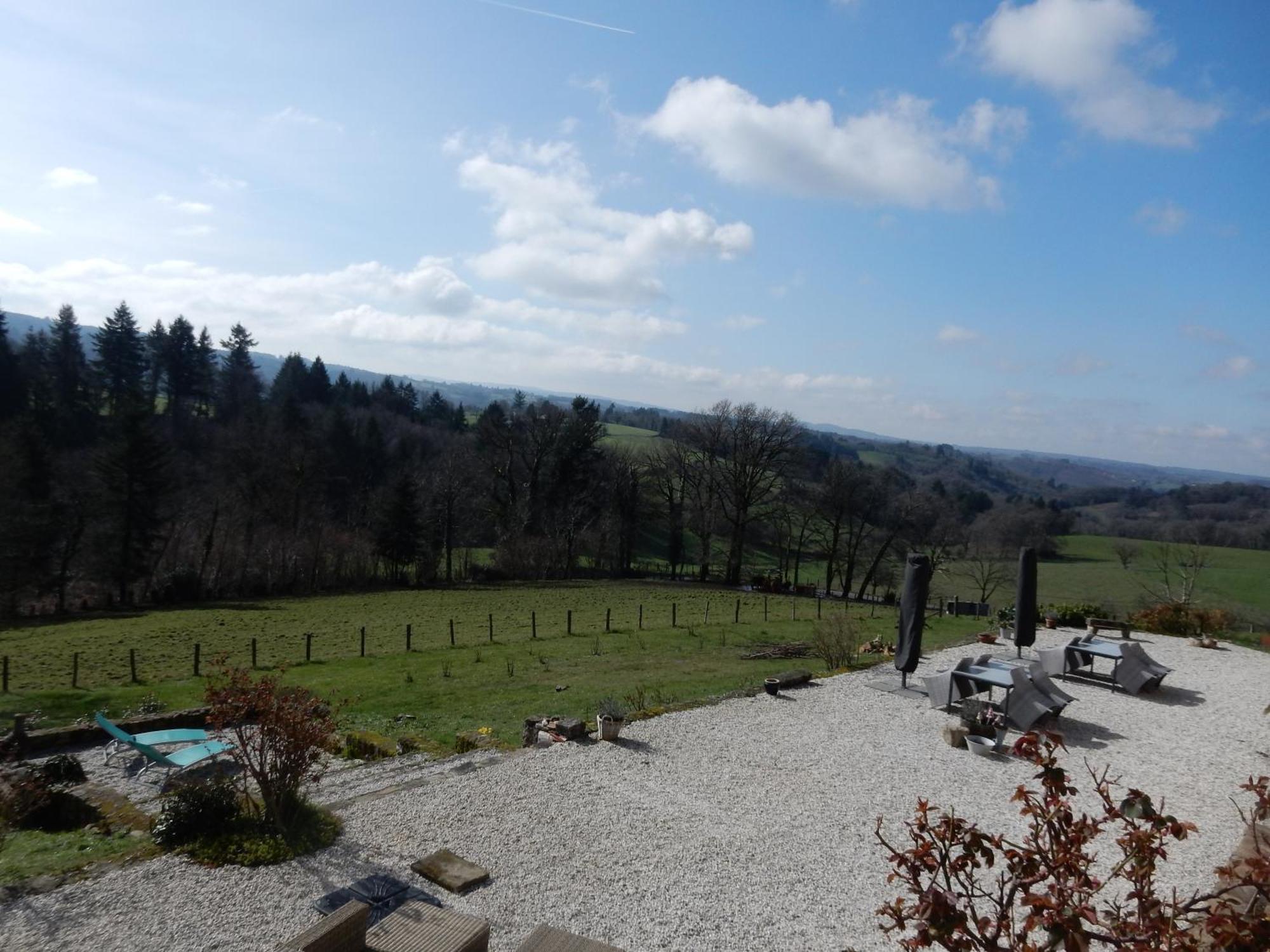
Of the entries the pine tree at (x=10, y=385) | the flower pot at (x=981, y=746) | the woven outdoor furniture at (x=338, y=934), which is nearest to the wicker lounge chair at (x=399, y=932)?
the woven outdoor furniture at (x=338, y=934)

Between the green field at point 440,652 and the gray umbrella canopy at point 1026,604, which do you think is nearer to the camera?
the green field at point 440,652

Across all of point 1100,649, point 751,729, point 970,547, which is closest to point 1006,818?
point 751,729

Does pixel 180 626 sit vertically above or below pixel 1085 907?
below

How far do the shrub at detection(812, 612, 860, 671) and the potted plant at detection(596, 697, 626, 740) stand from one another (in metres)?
6.94

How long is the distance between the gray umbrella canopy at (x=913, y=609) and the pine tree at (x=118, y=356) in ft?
200

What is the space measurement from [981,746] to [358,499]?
48.5m

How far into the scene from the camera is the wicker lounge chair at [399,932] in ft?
15.6

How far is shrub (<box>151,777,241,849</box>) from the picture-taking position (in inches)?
273

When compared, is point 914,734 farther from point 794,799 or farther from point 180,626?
point 180,626

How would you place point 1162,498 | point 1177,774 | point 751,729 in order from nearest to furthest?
point 1177,774 < point 751,729 < point 1162,498

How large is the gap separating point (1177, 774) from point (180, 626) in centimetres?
2758

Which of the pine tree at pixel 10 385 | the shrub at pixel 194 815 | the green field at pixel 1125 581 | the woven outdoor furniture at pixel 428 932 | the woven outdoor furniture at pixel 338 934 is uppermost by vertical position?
the pine tree at pixel 10 385

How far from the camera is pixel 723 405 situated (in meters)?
44.3

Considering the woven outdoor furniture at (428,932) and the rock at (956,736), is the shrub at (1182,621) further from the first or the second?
the woven outdoor furniture at (428,932)
